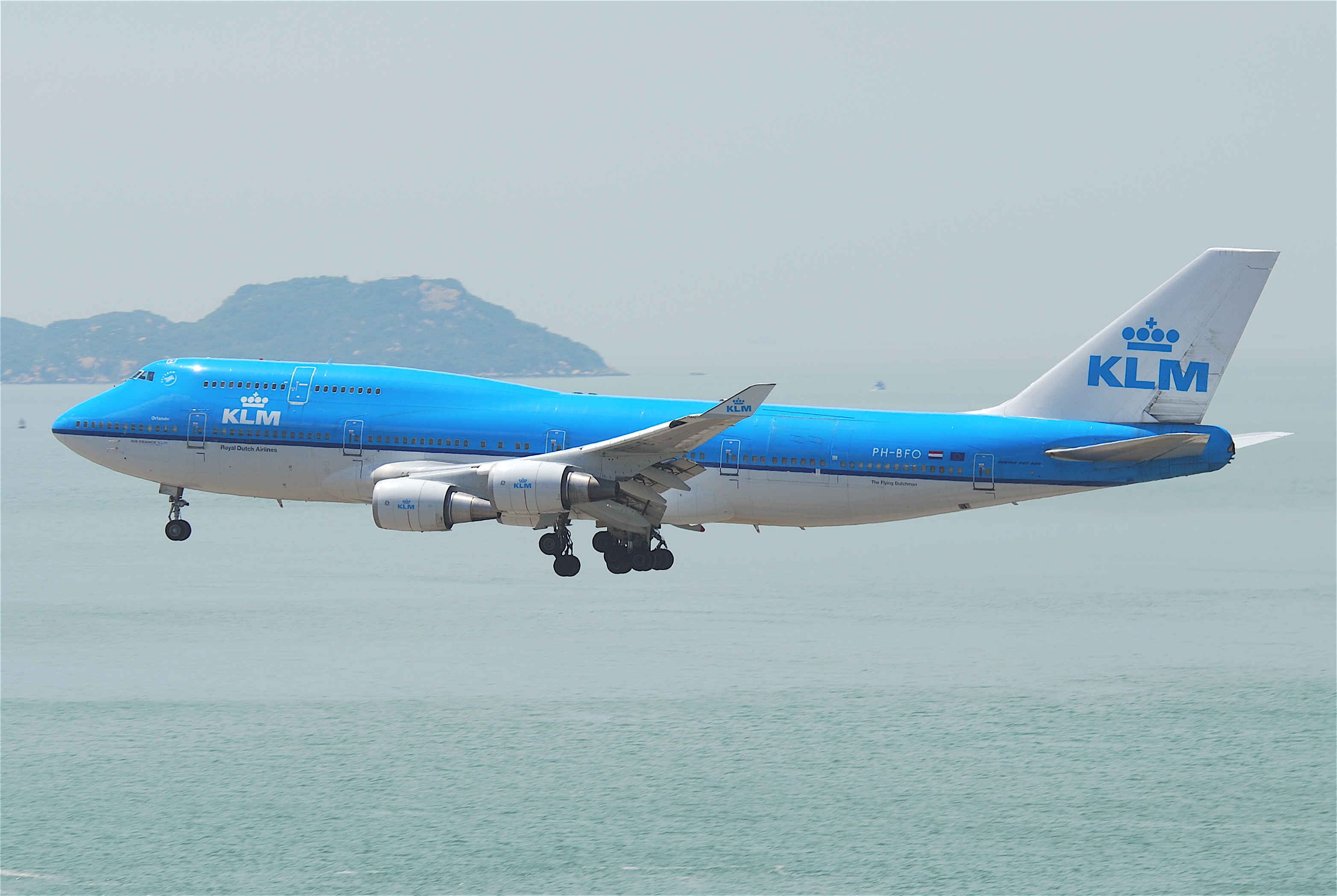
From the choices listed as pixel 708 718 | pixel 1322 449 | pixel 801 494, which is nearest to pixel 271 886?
pixel 708 718

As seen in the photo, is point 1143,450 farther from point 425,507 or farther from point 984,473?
point 425,507

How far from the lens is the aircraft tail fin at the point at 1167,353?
42.7 metres

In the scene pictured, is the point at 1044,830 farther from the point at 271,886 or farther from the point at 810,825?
the point at 271,886

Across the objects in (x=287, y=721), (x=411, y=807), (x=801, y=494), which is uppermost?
(x=801, y=494)

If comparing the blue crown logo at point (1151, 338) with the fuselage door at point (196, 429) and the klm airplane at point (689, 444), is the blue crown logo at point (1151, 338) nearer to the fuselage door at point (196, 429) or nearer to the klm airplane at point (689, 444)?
the klm airplane at point (689, 444)

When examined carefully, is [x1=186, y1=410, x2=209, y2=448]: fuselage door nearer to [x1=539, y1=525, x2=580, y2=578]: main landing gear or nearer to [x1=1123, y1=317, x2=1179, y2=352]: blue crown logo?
[x1=539, y1=525, x2=580, y2=578]: main landing gear

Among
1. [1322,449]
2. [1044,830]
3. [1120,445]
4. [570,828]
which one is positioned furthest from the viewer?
[1322,449]

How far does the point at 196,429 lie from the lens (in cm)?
4653

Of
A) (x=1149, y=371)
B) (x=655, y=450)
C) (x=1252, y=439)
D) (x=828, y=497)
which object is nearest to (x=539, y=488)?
(x=655, y=450)

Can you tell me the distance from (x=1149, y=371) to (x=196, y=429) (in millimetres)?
31977

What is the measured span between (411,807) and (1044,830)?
33.4 m

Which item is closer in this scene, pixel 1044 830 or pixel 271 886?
pixel 271 886

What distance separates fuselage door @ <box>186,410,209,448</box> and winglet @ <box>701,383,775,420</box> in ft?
61.8

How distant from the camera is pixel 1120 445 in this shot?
136 ft
